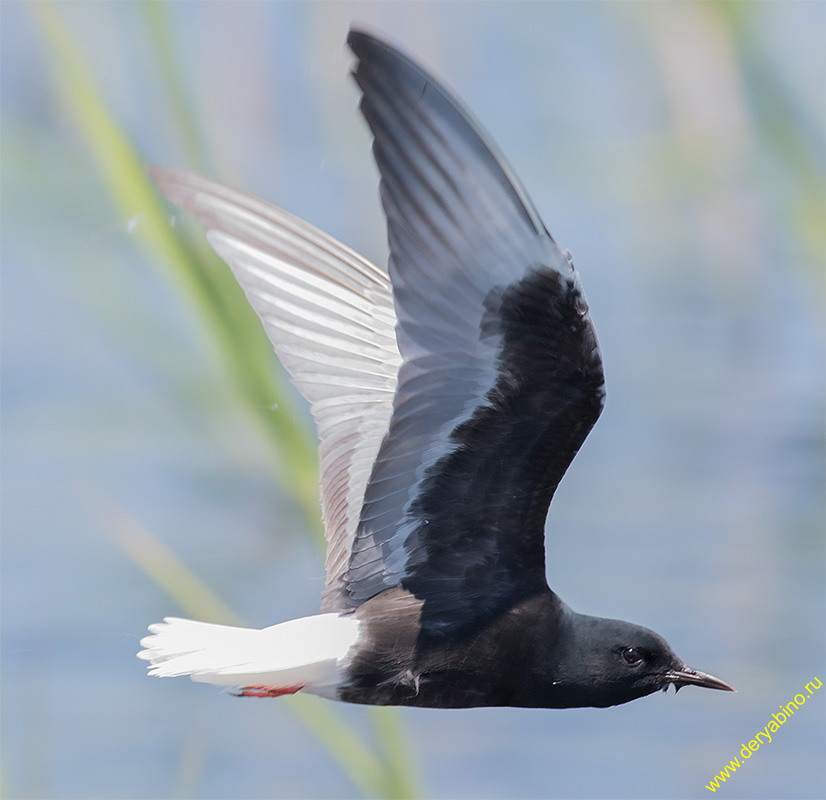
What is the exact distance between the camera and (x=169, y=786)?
3.37 meters

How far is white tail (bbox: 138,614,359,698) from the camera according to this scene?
1687 millimetres

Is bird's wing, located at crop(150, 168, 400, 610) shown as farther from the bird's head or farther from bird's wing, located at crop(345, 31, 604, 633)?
the bird's head

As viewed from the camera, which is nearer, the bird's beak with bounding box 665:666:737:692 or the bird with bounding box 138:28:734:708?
the bird with bounding box 138:28:734:708

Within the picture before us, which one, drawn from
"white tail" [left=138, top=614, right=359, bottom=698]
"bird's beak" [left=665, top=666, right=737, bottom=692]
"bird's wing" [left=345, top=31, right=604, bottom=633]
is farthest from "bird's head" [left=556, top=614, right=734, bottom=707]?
"white tail" [left=138, top=614, right=359, bottom=698]

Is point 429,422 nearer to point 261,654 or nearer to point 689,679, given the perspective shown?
point 261,654

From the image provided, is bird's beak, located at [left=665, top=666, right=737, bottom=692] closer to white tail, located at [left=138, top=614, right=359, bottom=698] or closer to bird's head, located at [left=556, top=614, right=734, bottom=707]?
bird's head, located at [left=556, top=614, right=734, bottom=707]

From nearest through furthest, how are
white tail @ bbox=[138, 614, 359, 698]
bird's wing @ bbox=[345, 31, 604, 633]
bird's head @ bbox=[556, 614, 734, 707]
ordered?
bird's wing @ bbox=[345, 31, 604, 633] → white tail @ bbox=[138, 614, 359, 698] → bird's head @ bbox=[556, 614, 734, 707]

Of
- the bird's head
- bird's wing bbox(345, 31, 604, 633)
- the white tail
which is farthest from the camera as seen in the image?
the bird's head

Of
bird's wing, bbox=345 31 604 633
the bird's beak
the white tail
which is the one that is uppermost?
bird's wing, bbox=345 31 604 633

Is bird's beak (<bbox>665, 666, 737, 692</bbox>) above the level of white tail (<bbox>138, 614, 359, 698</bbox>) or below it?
below

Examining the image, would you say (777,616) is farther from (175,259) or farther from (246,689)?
(175,259)

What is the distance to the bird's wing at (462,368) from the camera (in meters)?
1.41

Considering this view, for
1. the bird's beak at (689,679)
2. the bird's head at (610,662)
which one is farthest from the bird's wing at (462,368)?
the bird's beak at (689,679)

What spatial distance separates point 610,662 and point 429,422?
44cm
